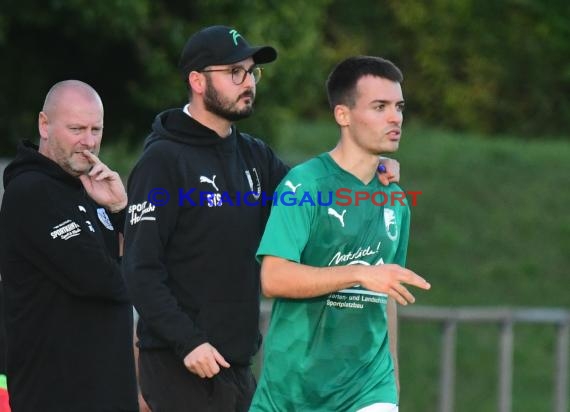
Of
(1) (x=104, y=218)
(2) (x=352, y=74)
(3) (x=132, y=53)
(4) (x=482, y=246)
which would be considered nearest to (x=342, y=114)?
(2) (x=352, y=74)

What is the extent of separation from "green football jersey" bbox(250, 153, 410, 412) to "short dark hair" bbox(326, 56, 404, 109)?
0.36 m

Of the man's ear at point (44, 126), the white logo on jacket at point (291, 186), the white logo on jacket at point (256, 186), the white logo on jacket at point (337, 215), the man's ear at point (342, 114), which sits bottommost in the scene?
the white logo on jacket at point (337, 215)

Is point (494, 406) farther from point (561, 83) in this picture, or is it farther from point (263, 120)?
point (561, 83)

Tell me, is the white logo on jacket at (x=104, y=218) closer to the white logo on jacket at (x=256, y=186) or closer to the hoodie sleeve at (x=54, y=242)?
the hoodie sleeve at (x=54, y=242)

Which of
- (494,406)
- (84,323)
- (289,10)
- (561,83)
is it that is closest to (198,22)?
(289,10)

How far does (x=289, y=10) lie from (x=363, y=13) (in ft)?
50.9

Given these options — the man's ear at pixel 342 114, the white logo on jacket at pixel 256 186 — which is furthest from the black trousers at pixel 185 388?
the man's ear at pixel 342 114

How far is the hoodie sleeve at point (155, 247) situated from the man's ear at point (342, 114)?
0.79 m

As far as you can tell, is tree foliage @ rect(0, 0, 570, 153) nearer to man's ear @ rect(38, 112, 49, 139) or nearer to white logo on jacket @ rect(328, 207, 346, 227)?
man's ear @ rect(38, 112, 49, 139)

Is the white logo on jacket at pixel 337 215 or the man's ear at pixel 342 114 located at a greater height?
the man's ear at pixel 342 114

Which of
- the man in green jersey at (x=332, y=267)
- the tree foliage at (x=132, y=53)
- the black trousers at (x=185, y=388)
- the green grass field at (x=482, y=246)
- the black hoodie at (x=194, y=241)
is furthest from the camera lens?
the green grass field at (x=482, y=246)

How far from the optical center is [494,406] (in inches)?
596

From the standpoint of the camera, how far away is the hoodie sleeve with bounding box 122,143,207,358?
6645 millimetres

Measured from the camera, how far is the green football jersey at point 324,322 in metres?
6.35
